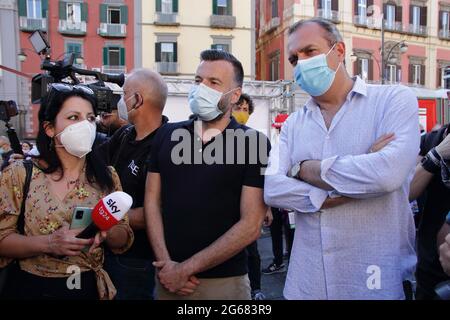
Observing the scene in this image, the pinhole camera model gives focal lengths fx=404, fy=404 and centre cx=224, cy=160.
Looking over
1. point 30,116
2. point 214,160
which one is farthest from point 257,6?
point 214,160

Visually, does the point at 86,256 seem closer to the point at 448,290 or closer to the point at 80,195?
the point at 80,195

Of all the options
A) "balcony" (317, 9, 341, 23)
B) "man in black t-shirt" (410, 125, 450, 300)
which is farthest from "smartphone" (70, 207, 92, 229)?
"balcony" (317, 9, 341, 23)

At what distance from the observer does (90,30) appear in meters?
22.6

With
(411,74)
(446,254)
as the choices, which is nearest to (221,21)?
(411,74)

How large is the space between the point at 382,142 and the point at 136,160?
5.19ft

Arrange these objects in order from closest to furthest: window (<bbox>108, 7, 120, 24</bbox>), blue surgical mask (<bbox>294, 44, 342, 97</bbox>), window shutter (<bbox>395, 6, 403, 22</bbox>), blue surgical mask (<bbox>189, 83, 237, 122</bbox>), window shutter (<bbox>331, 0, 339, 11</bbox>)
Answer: blue surgical mask (<bbox>294, 44, 342, 97</bbox>) → blue surgical mask (<bbox>189, 83, 237, 122</bbox>) → window (<bbox>108, 7, 120, 24</bbox>) → window shutter (<bbox>331, 0, 339, 11</bbox>) → window shutter (<bbox>395, 6, 403, 22</bbox>)

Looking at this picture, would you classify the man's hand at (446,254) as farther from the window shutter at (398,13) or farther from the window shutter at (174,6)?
the window shutter at (398,13)

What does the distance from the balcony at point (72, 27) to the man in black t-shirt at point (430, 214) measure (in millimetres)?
23148

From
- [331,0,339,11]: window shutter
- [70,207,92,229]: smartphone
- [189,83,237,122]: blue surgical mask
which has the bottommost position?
[70,207,92,229]: smartphone

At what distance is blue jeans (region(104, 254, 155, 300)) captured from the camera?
257 centimetres

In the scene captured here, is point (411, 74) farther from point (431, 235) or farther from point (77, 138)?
point (77, 138)

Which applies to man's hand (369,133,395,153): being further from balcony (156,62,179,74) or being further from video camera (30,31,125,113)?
balcony (156,62,179,74)
